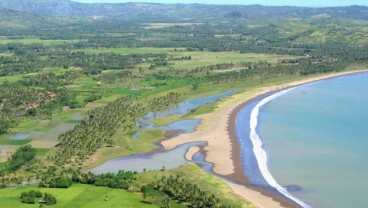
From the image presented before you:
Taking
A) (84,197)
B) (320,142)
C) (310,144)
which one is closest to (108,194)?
(84,197)

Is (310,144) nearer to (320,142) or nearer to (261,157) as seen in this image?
(320,142)

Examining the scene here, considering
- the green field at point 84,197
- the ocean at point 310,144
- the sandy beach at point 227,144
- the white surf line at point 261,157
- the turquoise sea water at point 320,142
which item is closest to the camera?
the green field at point 84,197

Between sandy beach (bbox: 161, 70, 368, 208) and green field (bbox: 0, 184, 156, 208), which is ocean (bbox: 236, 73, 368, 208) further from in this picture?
green field (bbox: 0, 184, 156, 208)

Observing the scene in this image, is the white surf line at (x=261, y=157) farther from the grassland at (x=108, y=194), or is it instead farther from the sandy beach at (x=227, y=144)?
the grassland at (x=108, y=194)

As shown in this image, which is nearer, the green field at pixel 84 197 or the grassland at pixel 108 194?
the green field at pixel 84 197

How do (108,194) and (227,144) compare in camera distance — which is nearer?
(108,194)

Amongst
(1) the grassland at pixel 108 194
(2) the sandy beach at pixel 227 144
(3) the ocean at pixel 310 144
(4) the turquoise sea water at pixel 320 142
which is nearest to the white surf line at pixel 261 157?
(3) the ocean at pixel 310 144

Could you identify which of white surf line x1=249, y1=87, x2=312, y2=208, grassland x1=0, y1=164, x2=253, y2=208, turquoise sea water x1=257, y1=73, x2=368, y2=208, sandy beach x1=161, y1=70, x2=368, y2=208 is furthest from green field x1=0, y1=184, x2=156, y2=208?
turquoise sea water x1=257, y1=73, x2=368, y2=208

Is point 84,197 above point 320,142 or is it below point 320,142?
below
